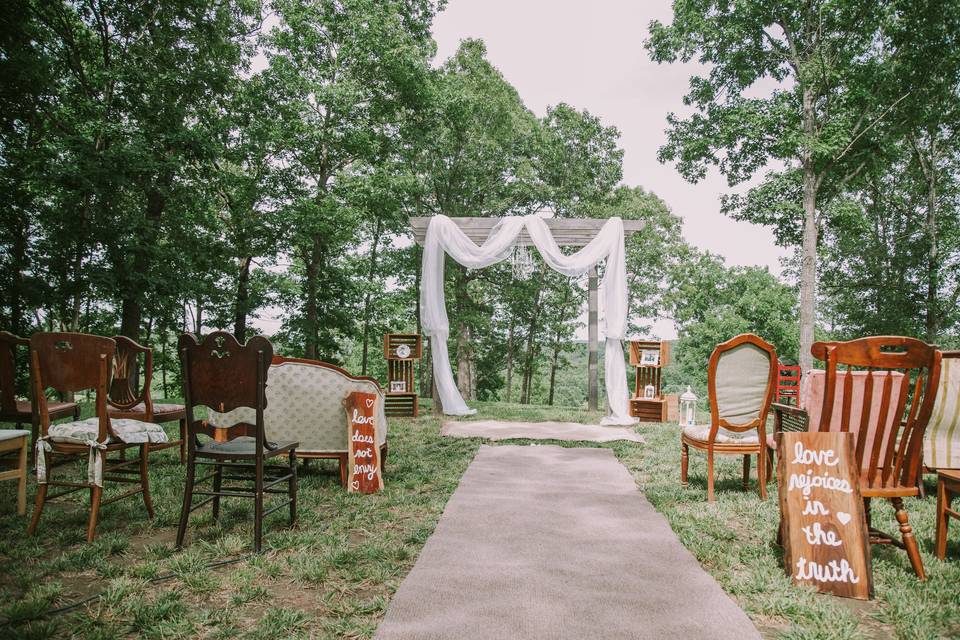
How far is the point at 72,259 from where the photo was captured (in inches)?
398

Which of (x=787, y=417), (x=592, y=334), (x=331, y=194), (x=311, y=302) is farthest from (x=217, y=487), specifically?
(x=311, y=302)

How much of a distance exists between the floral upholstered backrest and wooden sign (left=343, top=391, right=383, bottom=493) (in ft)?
0.39

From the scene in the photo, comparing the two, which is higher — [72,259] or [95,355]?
[72,259]

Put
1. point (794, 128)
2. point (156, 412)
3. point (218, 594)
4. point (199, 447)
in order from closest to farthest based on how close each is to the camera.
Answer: point (218, 594) < point (199, 447) < point (156, 412) < point (794, 128)

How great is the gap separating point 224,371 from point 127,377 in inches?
94.0

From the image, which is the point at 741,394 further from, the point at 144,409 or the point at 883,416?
the point at 144,409

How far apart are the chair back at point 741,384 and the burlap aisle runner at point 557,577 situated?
934 mm

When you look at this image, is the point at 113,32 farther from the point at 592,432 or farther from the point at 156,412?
the point at 592,432

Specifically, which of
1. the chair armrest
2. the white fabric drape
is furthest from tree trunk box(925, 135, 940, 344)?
the chair armrest

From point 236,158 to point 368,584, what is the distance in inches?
443

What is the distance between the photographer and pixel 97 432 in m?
3.12

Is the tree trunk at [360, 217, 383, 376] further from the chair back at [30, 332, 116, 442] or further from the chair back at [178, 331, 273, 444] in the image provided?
the chair back at [178, 331, 273, 444]

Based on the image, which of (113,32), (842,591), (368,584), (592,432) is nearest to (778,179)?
(592,432)

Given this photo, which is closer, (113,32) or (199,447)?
(199,447)
